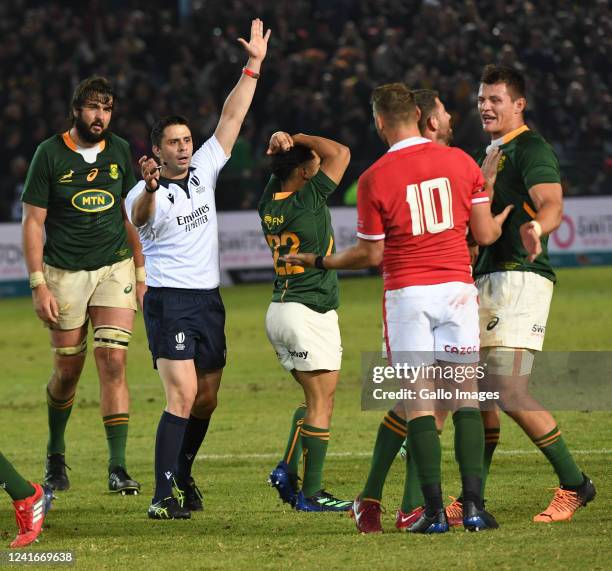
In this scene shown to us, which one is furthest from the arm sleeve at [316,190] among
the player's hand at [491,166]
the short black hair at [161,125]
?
the player's hand at [491,166]

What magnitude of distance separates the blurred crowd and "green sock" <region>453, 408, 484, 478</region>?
604 inches

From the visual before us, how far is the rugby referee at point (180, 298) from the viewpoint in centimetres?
718

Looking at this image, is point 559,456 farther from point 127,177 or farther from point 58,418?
point 127,177

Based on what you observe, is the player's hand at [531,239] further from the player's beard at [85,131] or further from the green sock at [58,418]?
the green sock at [58,418]

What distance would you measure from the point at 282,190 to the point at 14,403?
5.54 meters

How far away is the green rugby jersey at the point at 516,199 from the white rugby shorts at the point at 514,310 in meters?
0.06

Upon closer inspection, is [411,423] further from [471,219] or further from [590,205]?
[590,205]

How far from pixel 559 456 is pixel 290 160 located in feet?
7.16

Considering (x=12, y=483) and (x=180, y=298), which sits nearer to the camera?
(x=12, y=483)

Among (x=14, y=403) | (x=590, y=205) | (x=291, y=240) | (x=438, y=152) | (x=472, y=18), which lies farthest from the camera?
(x=472, y=18)

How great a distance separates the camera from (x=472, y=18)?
89.5 feet

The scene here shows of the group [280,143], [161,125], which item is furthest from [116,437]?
[280,143]

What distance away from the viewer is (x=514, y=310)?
688cm

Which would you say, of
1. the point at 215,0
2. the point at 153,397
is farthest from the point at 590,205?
the point at 153,397
